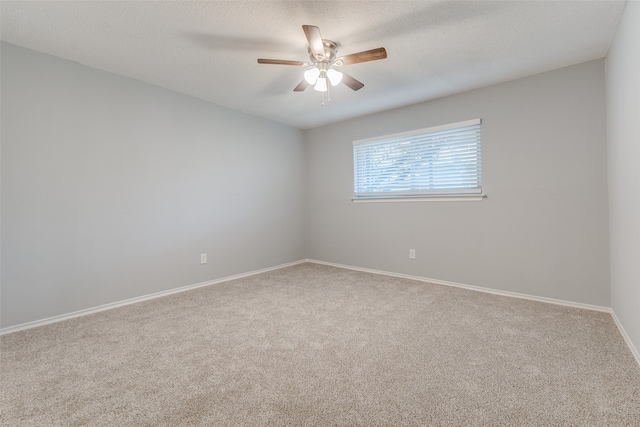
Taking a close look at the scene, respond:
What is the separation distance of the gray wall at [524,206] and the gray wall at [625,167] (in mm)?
173

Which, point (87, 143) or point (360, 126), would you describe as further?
point (360, 126)

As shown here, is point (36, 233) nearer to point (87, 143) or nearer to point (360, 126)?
point (87, 143)

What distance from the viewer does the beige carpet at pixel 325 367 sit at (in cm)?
132

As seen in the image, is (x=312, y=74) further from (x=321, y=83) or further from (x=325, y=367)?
(x=325, y=367)

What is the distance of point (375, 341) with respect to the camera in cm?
203

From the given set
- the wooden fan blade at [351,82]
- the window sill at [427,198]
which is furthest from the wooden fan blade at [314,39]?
the window sill at [427,198]

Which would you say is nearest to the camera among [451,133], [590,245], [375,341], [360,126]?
[375,341]

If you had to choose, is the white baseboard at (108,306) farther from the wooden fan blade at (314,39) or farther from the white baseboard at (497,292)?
the wooden fan blade at (314,39)

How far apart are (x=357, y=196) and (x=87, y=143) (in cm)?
331

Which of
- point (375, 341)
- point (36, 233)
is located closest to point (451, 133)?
point (375, 341)

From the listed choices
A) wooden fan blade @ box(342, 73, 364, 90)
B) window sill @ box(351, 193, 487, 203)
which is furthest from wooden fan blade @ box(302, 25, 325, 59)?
window sill @ box(351, 193, 487, 203)

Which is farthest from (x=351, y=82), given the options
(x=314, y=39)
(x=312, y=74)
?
(x=314, y=39)

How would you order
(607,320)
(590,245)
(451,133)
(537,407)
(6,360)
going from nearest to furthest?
(537,407)
(6,360)
(607,320)
(590,245)
(451,133)

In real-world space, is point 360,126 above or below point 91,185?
above
